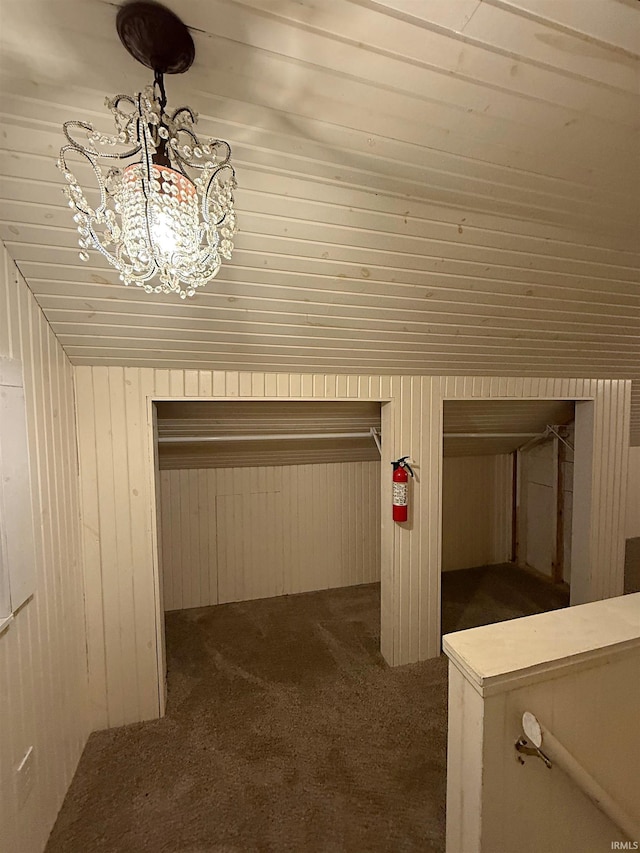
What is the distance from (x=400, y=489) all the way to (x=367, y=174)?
153cm

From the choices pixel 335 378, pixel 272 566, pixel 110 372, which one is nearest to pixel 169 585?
pixel 272 566

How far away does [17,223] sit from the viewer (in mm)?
1082

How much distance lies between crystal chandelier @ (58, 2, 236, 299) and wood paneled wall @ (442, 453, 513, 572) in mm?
3194

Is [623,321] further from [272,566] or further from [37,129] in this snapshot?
[272,566]

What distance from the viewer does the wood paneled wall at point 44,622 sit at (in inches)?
44.2

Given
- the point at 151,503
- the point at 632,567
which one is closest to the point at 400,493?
the point at 151,503

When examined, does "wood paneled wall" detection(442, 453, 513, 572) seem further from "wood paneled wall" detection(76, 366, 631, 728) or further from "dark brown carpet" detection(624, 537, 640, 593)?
"wood paneled wall" detection(76, 366, 631, 728)

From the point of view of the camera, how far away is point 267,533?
3057mm

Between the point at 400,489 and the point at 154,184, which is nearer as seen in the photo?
the point at 154,184

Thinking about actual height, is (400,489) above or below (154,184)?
below

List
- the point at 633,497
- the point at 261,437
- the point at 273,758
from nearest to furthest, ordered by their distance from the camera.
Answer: the point at 273,758 < the point at 261,437 < the point at 633,497

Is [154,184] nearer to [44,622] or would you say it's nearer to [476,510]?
[44,622]

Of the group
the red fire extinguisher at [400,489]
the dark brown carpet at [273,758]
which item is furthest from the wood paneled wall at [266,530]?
the red fire extinguisher at [400,489]

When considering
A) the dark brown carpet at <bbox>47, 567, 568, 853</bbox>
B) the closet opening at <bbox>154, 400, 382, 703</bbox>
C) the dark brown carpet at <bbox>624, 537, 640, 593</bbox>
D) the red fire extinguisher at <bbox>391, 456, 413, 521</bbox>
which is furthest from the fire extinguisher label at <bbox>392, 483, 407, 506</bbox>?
the dark brown carpet at <bbox>624, 537, 640, 593</bbox>
